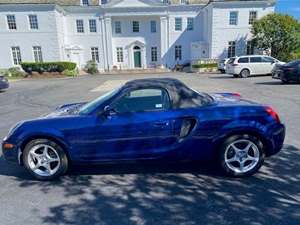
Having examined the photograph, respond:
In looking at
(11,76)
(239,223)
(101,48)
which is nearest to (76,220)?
(239,223)

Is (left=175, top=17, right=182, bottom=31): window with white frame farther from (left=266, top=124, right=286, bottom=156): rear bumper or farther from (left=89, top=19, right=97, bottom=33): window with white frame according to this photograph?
(left=266, top=124, right=286, bottom=156): rear bumper

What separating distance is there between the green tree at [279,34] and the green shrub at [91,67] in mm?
20709

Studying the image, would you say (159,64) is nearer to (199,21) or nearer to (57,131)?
(199,21)

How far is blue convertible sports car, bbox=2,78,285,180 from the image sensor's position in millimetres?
3850

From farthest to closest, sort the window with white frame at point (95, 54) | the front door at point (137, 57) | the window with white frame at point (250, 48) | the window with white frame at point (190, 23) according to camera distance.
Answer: the front door at point (137, 57)
the window with white frame at point (95, 54)
the window with white frame at point (190, 23)
the window with white frame at point (250, 48)

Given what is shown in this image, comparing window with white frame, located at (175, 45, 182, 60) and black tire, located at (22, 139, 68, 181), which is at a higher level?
window with white frame, located at (175, 45, 182, 60)

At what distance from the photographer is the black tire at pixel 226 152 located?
3920 mm

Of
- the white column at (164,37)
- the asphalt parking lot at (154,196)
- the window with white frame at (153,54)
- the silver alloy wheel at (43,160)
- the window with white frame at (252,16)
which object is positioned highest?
the window with white frame at (252,16)

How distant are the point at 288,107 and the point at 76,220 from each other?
7.99m


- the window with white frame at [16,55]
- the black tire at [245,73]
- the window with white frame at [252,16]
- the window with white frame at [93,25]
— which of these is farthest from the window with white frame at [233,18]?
the window with white frame at [16,55]

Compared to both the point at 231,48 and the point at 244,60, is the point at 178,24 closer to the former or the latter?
the point at 231,48

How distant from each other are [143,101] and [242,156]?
176cm

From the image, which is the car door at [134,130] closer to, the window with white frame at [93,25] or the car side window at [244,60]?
the car side window at [244,60]

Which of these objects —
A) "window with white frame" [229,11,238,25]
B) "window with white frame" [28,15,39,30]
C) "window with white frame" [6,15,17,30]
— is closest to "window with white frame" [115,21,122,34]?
"window with white frame" [28,15,39,30]
